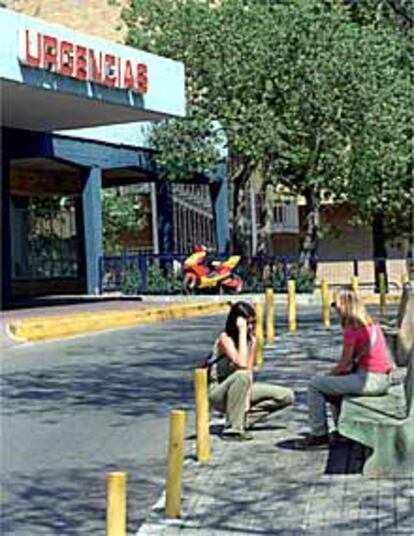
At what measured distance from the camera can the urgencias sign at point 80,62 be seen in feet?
71.5

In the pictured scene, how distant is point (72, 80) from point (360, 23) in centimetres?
1619

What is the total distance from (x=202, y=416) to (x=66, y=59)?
49.9 ft

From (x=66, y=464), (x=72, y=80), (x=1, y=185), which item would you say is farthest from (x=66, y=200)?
(x=66, y=464)

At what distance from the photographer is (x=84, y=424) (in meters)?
11.0

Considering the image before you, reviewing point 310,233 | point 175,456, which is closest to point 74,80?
point 310,233

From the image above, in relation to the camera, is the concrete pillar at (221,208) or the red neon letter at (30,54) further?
the concrete pillar at (221,208)

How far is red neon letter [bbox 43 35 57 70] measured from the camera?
22.2 m

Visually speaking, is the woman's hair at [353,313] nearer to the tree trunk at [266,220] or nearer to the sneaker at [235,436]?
the sneaker at [235,436]

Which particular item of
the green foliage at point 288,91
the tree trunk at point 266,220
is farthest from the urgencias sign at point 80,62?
the tree trunk at point 266,220

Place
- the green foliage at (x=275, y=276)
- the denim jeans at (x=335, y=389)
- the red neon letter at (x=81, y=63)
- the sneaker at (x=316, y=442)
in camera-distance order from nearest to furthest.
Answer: the denim jeans at (x=335, y=389), the sneaker at (x=316, y=442), the red neon letter at (x=81, y=63), the green foliage at (x=275, y=276)

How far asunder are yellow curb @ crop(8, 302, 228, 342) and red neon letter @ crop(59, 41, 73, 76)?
472 centimetres

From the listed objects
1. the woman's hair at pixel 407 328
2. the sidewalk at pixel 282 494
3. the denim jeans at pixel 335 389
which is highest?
the woman's hair at pixel 407 328

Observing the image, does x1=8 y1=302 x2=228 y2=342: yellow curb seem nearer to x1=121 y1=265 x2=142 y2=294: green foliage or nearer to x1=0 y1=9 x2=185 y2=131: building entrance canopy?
x1=0 y1=9 x2=185 y2=131: building entrance canopy

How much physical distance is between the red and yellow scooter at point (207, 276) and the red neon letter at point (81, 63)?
28.9 ft
